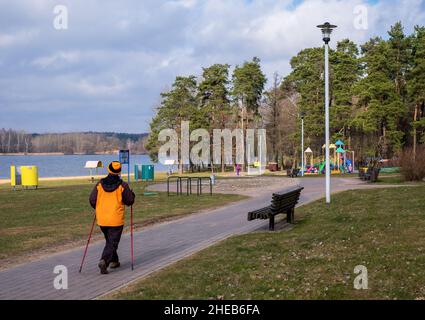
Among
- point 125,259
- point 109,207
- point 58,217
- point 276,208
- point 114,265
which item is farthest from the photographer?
point 58,217

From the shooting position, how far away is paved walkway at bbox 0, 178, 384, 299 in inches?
263

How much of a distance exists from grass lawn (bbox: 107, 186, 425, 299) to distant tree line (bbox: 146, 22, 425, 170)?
29100 millimetres

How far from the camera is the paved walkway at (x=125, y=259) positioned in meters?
6.68

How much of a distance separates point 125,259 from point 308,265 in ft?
11.0

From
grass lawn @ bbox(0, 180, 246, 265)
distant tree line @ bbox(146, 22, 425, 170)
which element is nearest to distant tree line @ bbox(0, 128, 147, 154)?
distant tree line @ bbox(146, 22, 425, 170)

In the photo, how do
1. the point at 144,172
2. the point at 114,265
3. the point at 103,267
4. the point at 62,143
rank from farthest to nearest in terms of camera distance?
the point at 62,143, the point at 144,172, the point at 114,265, the point at 103,267

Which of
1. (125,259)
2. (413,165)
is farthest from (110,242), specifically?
(413,165)

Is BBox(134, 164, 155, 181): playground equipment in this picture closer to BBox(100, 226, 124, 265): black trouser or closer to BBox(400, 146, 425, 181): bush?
BBox(400, 146, 425, 181): bush

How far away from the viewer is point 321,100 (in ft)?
175

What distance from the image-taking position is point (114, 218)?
7766mm

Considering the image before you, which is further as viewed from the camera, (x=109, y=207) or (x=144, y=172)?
(x=144, y=172)

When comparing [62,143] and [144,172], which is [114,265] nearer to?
[144,172]

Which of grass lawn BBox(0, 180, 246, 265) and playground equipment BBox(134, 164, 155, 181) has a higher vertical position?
playground equipment BBox(134, 164, 155, 181)

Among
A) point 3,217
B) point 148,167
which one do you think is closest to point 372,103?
point 148,167
